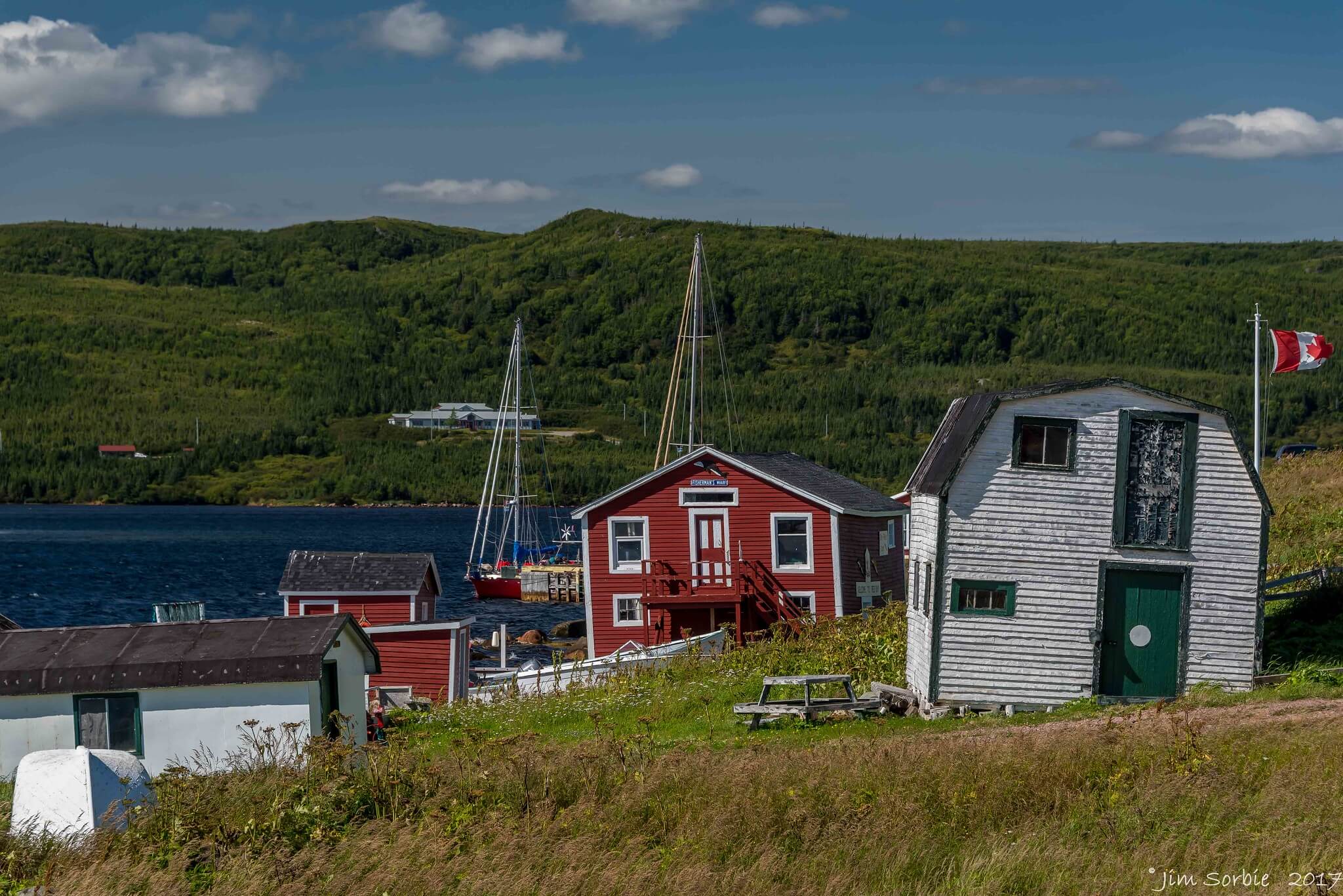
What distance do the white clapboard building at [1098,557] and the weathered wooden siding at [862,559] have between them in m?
16.7

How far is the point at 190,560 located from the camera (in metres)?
110

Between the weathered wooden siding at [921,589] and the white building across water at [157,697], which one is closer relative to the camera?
the white building across water at [157,697]

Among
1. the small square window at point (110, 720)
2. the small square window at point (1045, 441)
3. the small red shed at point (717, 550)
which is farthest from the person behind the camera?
the small red shed at point (717, 550)

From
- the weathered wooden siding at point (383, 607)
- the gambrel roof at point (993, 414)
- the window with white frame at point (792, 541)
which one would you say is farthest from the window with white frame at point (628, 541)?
the gambrel roof at point (993, 414)

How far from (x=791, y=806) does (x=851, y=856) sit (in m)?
1.08

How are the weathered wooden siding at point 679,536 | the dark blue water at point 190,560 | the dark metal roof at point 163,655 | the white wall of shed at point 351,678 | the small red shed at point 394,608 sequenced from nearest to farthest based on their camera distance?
the dark metal roof at point 163,655 → the white wall of shed at point 351,678 → the small red shed at point 394,608 → the weathered wooden siding at point 679,536 → the dark blue water at point 190,560

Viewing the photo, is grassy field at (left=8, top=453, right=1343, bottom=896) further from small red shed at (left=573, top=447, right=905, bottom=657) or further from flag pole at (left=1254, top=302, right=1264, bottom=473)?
small red shed at (left=573, top=447, right=905, bottom=657)

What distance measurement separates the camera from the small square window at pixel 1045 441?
22.4 m

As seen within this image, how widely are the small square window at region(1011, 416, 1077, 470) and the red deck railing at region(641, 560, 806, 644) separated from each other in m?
16.5

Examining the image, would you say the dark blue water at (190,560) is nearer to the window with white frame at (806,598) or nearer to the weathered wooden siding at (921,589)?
the window with white frame at (806,598)

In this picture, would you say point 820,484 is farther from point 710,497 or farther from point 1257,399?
point 1257,399

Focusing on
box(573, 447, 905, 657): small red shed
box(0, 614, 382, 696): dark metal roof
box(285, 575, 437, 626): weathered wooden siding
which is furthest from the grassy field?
box(573, 447, 905, 657): small red shed

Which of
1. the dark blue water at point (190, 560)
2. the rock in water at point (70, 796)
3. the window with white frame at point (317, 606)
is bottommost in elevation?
the dark blue water at point (190, 560)

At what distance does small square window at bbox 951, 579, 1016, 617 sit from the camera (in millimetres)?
22266
